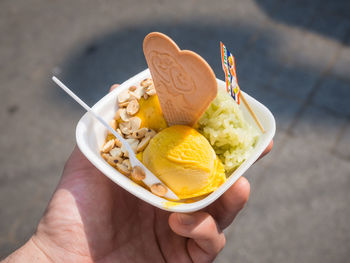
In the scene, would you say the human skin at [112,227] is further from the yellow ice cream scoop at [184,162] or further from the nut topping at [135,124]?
the nut topping at [135,124]

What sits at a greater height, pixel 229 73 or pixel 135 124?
pixel 229 73

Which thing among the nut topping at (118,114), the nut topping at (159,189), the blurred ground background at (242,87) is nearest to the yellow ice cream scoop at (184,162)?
the nut topping at (159,189)

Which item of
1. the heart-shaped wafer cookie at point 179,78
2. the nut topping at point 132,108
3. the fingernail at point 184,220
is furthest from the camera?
the nut topping at point 132,108

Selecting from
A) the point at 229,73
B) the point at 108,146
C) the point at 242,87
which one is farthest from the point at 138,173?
the point at 242,87

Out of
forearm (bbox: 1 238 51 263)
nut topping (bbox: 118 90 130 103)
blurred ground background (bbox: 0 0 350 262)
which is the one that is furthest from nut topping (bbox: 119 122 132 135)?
blurred ground background (bbox: 0 0 350 262)

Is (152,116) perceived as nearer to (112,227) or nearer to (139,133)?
(139,133)

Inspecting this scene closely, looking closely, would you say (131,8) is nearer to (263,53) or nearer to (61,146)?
(263,53)

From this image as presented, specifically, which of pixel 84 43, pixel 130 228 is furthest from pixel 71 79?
pixel 130 228
